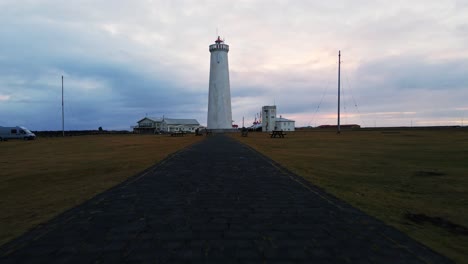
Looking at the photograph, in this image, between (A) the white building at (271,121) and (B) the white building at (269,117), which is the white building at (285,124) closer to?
(A) the white building at (271,121)

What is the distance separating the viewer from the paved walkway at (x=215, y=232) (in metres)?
4.23

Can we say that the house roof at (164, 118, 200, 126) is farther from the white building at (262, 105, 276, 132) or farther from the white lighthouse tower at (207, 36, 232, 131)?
the white lighthouse tower at (207, 36, 232, 131)

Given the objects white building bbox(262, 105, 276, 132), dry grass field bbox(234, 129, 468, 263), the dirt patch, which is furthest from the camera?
white building bbox(262, 105, 276, 132)

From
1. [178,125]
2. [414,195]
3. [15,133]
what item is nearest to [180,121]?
[178,125]

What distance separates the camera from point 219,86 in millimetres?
70938

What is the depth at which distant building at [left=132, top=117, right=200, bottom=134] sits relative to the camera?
106750 mm

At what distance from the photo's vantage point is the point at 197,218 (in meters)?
5.97

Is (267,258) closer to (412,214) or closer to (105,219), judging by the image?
(105,219)

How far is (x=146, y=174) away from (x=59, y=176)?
319 centimetres

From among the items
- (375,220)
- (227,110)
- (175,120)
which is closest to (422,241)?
(375,220)

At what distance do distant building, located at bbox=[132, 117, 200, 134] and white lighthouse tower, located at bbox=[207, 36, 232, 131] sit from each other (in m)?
35.6

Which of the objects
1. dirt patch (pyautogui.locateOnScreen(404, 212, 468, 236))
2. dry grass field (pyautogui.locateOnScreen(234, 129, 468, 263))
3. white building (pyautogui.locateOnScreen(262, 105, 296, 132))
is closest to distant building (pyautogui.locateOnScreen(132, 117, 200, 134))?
white building (pyautogui.locateOnScreen(262, 105, 296, 132))

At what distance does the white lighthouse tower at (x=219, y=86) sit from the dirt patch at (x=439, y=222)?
65.8 meters

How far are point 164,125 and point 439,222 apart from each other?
104m
